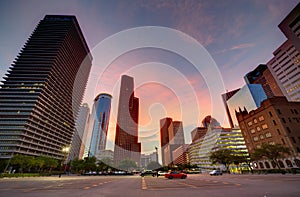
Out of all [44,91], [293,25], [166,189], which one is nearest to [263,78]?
[293,25]

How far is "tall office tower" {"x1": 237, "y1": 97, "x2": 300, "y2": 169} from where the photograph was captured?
2320 inches

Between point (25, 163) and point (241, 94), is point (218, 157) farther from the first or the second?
point (241, 94)

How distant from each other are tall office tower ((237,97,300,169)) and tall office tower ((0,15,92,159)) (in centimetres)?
12743

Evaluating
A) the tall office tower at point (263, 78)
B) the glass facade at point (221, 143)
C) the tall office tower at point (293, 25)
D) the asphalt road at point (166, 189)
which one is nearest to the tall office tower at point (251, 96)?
the tall office tower at point (263, 78)

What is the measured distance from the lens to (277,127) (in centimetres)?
6488

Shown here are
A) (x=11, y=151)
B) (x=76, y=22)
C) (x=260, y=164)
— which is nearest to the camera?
(x=260, y=164)

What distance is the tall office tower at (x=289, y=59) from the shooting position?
87.1 m

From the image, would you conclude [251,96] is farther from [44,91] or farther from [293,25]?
[44,91]

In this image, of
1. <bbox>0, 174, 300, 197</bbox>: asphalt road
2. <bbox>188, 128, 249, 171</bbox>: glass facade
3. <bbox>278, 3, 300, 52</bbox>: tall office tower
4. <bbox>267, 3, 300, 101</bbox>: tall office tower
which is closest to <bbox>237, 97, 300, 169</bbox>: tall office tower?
<bbox>188, 128, 249, 171</bbox>: glass facade

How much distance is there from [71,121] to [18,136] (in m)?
57.4

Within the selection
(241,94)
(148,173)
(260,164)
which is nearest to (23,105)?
(148,173)

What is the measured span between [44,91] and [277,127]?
137 m

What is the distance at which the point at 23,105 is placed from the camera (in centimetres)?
9644

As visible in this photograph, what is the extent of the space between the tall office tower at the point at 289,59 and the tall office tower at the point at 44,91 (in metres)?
160
